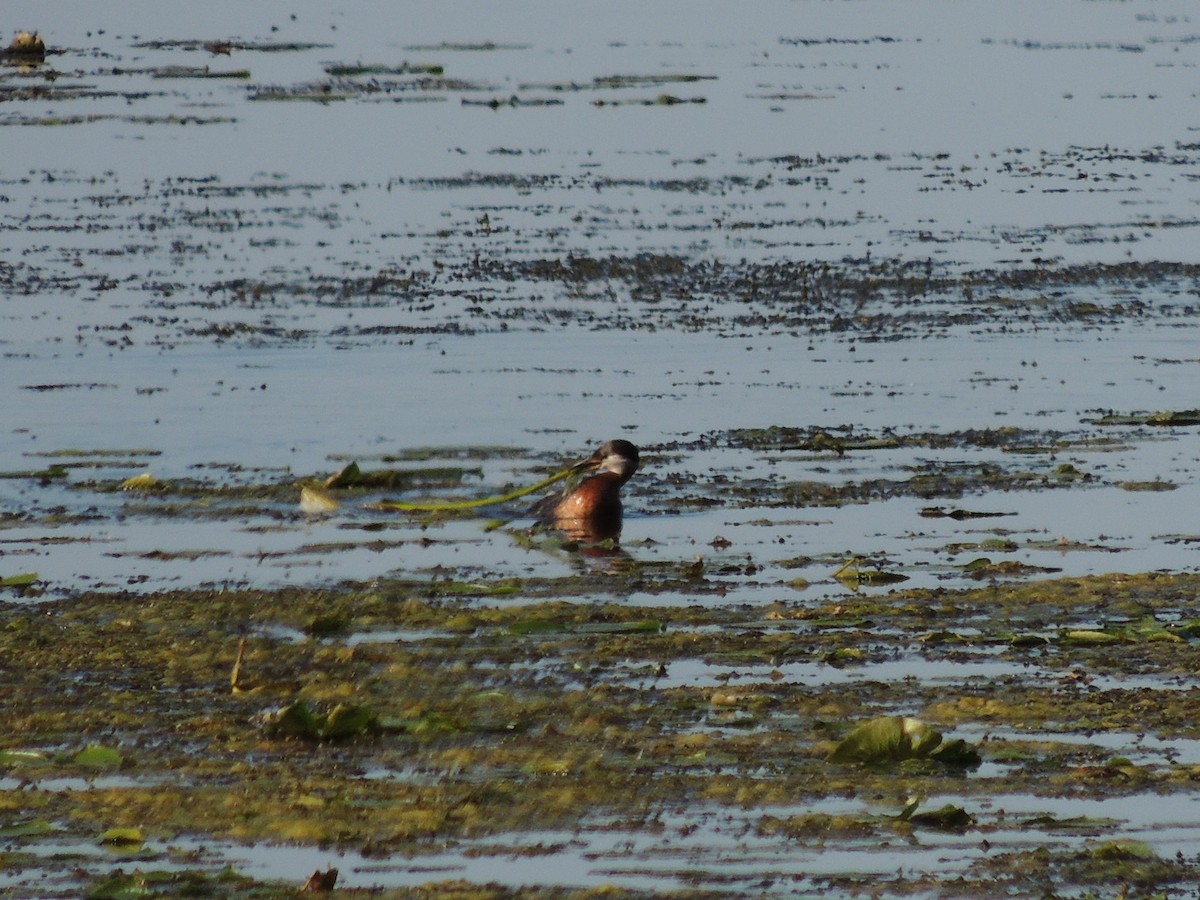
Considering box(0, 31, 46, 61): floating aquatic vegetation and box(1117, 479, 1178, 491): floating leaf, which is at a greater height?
box(0, 31, 46, 61): floating aquatic vegetation

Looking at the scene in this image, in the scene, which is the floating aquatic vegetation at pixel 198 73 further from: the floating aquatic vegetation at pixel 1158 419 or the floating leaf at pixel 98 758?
the floating leaf at pixel 98 758

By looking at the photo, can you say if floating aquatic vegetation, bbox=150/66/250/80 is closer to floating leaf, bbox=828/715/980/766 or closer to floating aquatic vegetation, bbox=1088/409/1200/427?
floating aquatic vegetation, bbox=1088/409/1200/427

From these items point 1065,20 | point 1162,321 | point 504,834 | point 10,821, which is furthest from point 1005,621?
point 1065,20

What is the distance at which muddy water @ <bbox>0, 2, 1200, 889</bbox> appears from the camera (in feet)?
32.0

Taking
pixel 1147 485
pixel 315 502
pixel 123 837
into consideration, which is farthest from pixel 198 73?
pixel 123 837

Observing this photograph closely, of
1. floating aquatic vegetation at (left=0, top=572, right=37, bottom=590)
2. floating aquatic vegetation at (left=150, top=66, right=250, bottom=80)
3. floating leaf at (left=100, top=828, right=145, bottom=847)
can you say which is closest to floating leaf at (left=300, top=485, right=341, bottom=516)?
floating aquatic vegetation at (left=0, top=572, right=37, bottom=590)

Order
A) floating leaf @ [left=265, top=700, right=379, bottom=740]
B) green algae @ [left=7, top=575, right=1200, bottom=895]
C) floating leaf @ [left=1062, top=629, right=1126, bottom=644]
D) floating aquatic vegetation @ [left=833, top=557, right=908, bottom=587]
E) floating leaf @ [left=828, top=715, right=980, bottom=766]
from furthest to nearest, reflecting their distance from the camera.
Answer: floating aquatic vegetation @ [left=833, top=557, right=908, bottom=587]
floating leaf @ [left=1062, top=629, right=1126, bottom=644]
floating leaf @ [left=265, top=700, right=379, bottom=740]
floating leaf @ [left=828, top=715, right=980, bottom=766]
green algae @ [left=7, top=575, right=1200, bottom=895]

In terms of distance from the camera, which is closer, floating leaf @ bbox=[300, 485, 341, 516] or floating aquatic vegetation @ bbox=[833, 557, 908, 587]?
floating aquatic vegetation @ bbox=[833, 557, 908, 587]

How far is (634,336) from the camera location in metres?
16.0

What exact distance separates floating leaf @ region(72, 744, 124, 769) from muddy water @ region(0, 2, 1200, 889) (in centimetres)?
98

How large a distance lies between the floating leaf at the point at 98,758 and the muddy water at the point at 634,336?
38.4 inches

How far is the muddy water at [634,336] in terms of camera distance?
384 inches

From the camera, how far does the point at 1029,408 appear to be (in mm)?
13438

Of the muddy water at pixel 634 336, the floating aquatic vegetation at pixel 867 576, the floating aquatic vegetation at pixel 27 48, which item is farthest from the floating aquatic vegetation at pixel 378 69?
the floating aquatic vegetation at pixel 867 576
